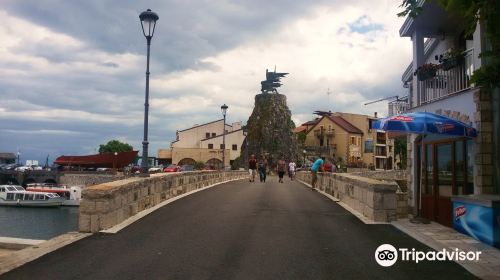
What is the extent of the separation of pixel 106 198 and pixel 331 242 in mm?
4299

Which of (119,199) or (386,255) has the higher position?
(119,199)

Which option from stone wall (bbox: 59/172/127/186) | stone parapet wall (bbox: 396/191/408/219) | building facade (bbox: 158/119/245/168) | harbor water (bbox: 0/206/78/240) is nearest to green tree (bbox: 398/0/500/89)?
stone parapet wall (bbox: 396/191/408/219)

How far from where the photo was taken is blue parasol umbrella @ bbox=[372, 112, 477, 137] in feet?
31.7

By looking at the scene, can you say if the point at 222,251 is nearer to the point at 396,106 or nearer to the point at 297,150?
the point at 396,106

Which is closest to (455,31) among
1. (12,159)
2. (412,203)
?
(412,203)

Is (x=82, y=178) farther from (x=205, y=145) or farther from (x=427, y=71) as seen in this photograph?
(x=427, y=71)

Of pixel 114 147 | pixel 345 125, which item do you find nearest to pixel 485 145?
pixel 345 125

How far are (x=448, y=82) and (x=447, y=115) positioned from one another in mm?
1419

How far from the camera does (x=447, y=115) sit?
36.9ft

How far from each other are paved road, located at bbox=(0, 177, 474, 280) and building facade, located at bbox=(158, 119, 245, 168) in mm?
68452

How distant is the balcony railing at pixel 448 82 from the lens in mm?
11177

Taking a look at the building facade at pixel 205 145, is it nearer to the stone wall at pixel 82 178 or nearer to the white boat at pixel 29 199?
Answer: the stone wall at pixel 82 178

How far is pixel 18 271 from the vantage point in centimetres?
593

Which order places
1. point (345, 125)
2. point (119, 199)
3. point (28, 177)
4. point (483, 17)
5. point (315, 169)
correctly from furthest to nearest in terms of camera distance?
point (345, 125) < point (28, 177) < point (315, 169) < point (119, 199) < point (483, 17)
